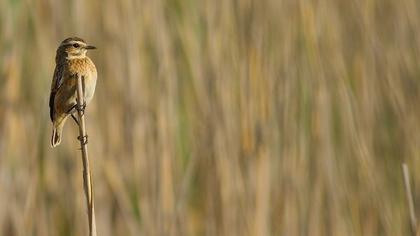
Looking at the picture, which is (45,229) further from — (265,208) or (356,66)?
(356,66)

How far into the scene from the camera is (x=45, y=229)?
7.75 ft

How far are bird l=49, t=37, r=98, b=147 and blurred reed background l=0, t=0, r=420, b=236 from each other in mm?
323

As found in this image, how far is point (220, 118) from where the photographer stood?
88.7 inches

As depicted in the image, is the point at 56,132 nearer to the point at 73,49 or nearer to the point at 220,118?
the point at 73,49

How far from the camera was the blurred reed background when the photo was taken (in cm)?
226

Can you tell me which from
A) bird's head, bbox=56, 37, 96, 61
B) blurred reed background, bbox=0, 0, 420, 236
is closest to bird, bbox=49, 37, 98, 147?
bird's head, bbox=56, 37, 96, 61

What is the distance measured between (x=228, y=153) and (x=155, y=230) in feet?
0.91

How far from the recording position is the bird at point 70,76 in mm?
1912

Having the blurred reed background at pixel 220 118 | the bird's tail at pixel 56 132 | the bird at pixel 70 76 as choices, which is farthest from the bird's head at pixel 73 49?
the blurred reed background at pixel 220 118

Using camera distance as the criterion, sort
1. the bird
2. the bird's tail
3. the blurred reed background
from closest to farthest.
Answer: the bird
the bird's tail
the blurred reed background

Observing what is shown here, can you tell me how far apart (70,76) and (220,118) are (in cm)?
45

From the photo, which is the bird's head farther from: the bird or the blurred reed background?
the blurred reed background

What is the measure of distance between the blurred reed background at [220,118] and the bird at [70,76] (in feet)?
1.06

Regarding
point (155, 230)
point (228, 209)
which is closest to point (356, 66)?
point (228, 209)
